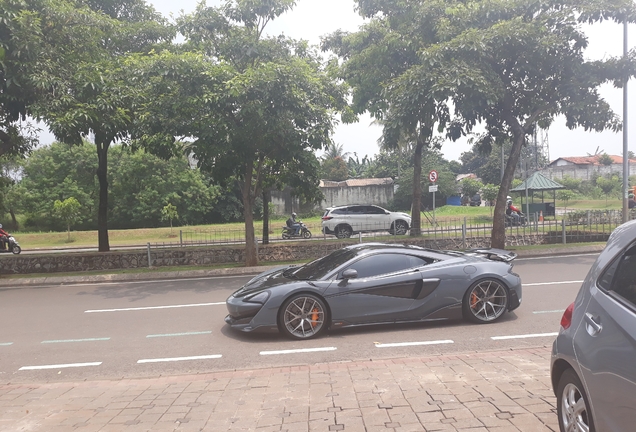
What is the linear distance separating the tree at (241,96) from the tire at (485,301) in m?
6.45

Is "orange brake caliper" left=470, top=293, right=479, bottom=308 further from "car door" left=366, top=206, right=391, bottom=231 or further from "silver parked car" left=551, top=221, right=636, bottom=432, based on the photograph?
"car door" left=366, top=206, right=391, bottom=231

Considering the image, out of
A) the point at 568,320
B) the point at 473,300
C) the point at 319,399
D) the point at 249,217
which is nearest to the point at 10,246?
the point at 249,217

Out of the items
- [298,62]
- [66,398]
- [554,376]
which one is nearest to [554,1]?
[298,62]

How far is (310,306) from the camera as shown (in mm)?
6387

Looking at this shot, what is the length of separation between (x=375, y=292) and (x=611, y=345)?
402cm

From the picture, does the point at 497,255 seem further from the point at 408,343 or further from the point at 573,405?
the point at 573,405

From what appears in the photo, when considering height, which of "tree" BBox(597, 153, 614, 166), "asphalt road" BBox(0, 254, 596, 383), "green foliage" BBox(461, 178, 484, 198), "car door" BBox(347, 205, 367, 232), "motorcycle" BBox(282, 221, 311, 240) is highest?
"tree" BBox(597, 153, 614, 166)

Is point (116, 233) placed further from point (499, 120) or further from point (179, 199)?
point (499, 120)

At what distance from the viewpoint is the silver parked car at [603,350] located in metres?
2.45

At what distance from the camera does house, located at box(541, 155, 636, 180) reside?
174ft

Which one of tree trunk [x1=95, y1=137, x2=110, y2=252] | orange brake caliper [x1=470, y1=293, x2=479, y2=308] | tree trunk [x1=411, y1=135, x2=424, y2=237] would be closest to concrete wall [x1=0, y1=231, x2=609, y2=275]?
tree trunk [x1=95, y1=137, x2=110, y2=252]

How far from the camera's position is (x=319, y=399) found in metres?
4.20

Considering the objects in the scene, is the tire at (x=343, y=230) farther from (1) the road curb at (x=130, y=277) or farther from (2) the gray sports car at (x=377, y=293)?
(2) the gray sports car at (x=377, y=293)

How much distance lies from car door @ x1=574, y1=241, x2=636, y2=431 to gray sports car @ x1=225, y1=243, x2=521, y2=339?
363 centimetres
